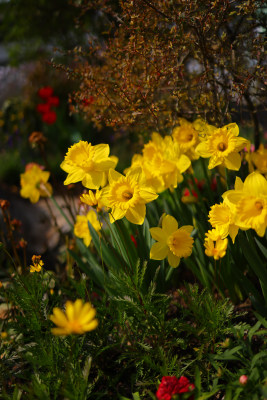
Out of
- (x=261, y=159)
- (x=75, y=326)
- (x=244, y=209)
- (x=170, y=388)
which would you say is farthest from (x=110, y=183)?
(x=261, y=159)

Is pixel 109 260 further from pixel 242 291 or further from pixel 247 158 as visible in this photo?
pixel 247 158

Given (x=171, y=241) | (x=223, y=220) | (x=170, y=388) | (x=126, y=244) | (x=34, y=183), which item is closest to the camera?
(x=170, y=388)

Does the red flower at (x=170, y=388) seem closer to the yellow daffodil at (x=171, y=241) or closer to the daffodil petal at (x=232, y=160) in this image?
the yellow daffodil at (x=171, y=241)

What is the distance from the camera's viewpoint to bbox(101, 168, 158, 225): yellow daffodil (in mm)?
1298

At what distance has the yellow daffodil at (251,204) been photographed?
1.09 meters

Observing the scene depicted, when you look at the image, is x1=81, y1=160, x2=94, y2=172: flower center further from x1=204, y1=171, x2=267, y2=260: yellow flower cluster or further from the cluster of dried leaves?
x1=204, y1=171, x2=267, y2=260: yellow flower cluster

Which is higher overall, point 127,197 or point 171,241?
point 127,197

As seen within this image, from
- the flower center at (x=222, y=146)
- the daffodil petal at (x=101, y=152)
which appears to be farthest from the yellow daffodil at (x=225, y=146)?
the daffodil petal at (x=101, y=152)

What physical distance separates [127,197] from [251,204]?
0.45 meters

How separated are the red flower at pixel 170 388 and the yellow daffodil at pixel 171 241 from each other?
0.44m

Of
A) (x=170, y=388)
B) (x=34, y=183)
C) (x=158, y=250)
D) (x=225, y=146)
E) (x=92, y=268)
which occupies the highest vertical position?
(x=225, y=146)

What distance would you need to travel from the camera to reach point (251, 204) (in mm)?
1116

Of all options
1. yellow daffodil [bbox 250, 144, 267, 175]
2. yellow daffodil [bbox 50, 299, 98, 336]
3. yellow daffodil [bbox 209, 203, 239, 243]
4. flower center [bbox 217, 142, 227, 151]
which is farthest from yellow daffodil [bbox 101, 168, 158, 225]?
yellow daffodil [bbox 250, 144, 267, 175]

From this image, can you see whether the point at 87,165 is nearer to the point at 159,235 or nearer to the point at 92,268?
the point at 159,235
